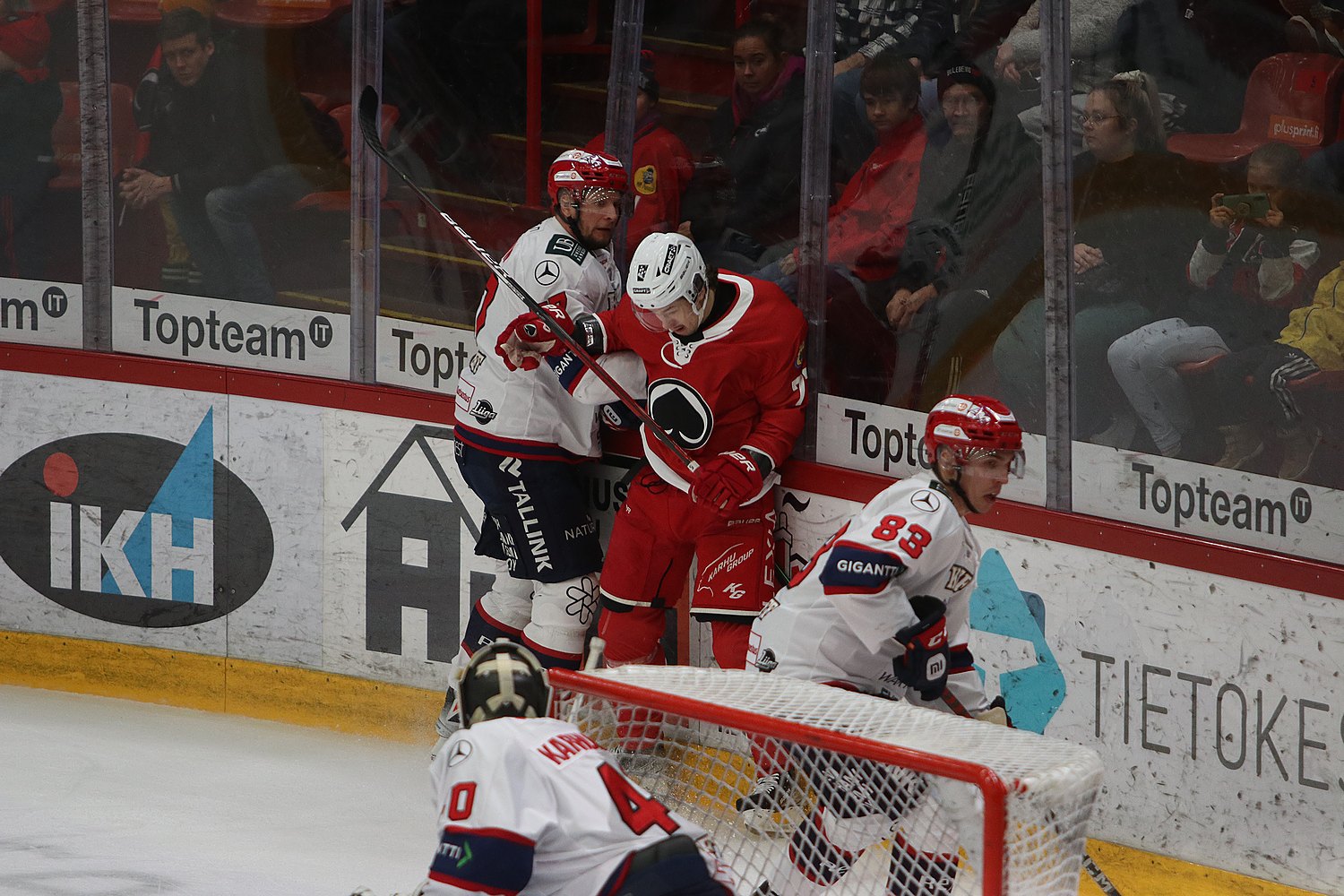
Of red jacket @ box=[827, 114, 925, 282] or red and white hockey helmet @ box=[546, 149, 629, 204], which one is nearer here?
red jacket @ box=[827, 114, 925, 282]

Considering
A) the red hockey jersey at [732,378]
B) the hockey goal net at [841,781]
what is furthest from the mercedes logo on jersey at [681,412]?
the hockey goal net at [841,781]

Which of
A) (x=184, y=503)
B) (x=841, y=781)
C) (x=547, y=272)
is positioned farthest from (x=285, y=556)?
(x=841, y=781)

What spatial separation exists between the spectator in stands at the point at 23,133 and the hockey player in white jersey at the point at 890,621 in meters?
3.17

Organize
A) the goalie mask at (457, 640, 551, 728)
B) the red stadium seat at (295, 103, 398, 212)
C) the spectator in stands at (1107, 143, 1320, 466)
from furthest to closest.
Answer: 1. the red stadium seat at (295, 103, 398, 212)
2. the spectator in stands at (1107, 143, 1320, 466)
3. the goalie mask at (457, 640, 551, 728)

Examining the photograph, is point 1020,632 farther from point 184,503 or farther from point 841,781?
point 184,503

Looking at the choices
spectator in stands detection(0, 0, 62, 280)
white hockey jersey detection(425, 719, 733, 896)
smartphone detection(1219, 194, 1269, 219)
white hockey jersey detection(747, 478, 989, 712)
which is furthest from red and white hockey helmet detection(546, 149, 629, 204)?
white hockey jersey detection(425, 719, 733, 896)

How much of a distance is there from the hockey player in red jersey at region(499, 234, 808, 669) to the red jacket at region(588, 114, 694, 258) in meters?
0.40

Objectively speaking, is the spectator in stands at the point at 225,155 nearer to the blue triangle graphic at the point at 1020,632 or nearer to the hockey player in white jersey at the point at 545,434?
the hockey player in white jersey at the point at 545,434

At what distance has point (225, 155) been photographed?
537 cm

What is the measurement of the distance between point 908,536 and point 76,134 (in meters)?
3.42

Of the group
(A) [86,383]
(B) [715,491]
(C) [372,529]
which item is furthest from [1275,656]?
(A) [86,383]

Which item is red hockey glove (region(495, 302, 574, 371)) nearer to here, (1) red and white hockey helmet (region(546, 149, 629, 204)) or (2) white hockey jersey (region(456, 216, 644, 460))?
(2) white hockey jersey (region(456, 216, 644, 460))

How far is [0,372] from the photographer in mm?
5535

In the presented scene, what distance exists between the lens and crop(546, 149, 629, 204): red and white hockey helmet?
4418 mm
